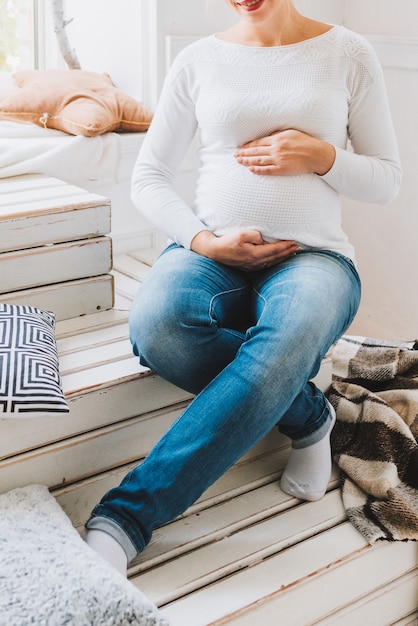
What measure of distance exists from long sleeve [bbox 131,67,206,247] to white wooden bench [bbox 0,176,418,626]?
0.27m

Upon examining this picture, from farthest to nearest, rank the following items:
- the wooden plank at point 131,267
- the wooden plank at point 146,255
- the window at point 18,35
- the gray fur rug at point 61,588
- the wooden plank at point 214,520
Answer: the window at point 18,35 → the wooden plank at point 146,255 → the wooden plank at point 131,267 → the wooden plank at point 214,520 → the gray fur rug at point 61,588

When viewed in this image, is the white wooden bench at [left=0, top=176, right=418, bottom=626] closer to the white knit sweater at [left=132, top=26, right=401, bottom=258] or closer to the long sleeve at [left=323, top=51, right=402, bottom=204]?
the white knit sweater at [left=132, top=26, right=401, bottom=258]

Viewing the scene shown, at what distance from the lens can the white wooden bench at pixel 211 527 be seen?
121cm

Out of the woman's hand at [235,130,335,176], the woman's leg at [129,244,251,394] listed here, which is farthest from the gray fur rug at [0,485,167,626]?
the woman's hand at [235,130,335,176]

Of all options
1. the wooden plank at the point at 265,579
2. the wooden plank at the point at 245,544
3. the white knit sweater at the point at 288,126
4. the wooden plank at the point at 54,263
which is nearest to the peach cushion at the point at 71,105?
the wooden plank at the point at 54,263

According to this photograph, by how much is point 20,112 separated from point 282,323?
1.14 metres

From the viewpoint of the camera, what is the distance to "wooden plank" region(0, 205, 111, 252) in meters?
1.54

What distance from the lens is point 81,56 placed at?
7.73ft

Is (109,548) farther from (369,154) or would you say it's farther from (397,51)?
(397,51)

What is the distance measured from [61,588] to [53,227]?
783mm

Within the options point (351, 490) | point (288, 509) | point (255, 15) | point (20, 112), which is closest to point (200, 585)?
point (288, 509)

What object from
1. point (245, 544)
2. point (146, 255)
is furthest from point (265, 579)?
point (146, 255)

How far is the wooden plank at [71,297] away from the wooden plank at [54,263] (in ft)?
0.04

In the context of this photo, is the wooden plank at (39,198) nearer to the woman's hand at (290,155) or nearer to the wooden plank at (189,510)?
the woman's hand at (290,155)
